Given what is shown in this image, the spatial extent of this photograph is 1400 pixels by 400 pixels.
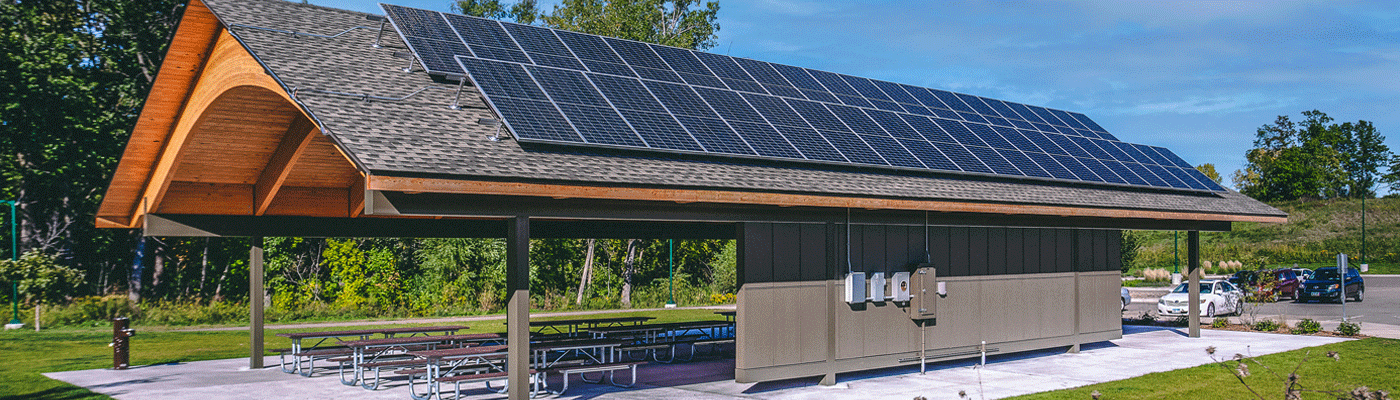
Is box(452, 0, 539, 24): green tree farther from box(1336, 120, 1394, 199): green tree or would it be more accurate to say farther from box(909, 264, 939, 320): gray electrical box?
box(1336, 120, 1394, 199): green tree

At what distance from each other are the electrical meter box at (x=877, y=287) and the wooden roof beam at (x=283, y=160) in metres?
7.78

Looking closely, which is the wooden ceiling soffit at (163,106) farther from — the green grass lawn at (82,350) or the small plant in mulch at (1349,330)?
the small plant in mulch at (1349,330)

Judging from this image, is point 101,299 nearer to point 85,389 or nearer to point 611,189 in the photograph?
→ point 85,389

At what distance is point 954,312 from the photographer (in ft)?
50.4

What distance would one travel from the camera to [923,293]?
14.4 meters

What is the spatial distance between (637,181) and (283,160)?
613 centimetres

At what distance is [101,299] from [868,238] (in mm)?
24868

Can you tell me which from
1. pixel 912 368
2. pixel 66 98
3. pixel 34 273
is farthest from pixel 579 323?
pixel 66 98

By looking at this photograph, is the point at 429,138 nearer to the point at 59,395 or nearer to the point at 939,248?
the point at 59,395

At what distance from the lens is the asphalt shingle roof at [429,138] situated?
9570mm

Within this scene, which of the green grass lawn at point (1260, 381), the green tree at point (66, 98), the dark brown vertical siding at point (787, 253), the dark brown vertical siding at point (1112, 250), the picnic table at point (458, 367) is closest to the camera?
the picnic table at point (458, 367)

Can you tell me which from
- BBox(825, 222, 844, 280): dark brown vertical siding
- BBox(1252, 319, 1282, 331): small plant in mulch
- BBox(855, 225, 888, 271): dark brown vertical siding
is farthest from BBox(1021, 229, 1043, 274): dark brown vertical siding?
BBox(1252, 319, 1282, 331): small plant in mulch

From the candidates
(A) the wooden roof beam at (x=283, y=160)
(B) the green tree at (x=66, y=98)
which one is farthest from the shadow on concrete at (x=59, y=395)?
(B) the green tree at (x=66, y=98)

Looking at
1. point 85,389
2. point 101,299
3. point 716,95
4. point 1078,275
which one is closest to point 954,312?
point 1078,275
